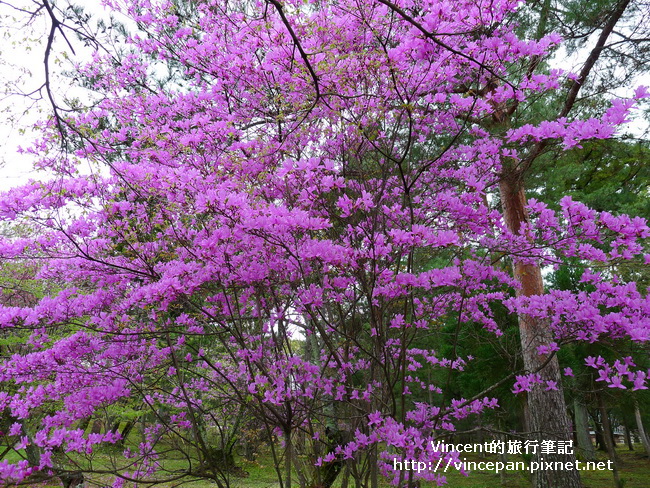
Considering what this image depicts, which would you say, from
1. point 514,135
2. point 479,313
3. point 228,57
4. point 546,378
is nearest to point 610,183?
point 546,378

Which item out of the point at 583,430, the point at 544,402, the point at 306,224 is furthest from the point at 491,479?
the point at 306,224

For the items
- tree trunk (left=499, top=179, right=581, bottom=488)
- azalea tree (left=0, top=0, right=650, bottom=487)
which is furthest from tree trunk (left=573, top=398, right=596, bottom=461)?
azalea tree (left=0, top=0, right=650, bottom=487)

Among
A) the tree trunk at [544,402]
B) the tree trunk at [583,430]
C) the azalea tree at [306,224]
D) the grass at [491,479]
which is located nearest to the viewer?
the azalea tree at [306,224]

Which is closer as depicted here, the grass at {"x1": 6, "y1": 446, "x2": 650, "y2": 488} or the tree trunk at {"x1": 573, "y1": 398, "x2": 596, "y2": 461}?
the grass at {"x1": 6, "y1": 446, "x2": 650, "y2": 488}

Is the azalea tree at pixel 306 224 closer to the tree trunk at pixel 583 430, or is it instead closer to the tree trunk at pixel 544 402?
the tree trunk at pixel 544 402

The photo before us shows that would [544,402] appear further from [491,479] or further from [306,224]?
[491,479]

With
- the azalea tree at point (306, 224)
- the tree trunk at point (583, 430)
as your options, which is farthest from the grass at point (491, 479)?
the azalea tree at point (306, 224)

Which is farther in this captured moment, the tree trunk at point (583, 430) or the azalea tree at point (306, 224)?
the tree trunk at point (583, 430)

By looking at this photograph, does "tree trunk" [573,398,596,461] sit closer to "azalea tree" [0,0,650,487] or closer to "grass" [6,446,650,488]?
"grass" [6,446,650,488]

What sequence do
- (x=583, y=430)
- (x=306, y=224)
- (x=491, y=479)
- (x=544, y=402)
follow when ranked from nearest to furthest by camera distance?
(x=306, y=224) → (x=544, y=402) → (x=491, y=479) → (x=583, y=430)

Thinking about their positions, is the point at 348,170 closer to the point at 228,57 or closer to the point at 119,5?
the point at 228,57

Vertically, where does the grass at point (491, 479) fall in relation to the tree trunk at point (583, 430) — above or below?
below

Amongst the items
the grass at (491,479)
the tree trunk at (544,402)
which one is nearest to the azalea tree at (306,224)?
the tree trunk at (544,402)

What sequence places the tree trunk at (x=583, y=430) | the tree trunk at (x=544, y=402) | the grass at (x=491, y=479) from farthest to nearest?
the tree trunk at (x=583, y=430), the grass at (x=491, y=479), the tree trunk at (x=544, y=402)
